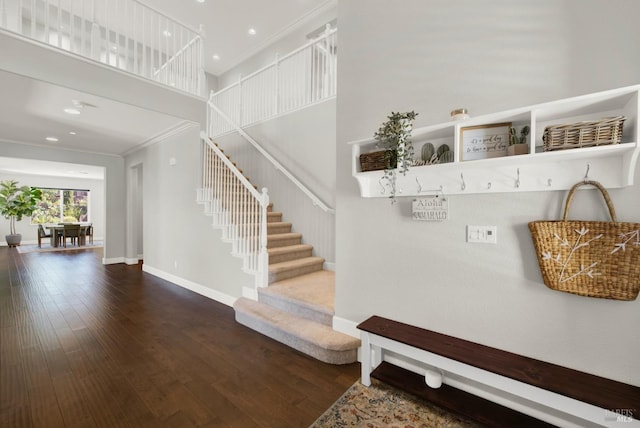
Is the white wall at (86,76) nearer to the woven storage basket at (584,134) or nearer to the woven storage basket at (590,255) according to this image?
the woven storage basket at (584,134)

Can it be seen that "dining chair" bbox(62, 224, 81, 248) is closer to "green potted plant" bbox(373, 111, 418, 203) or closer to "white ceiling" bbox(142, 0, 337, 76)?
"white ceiling" bbox(142, 0, 337, 76)

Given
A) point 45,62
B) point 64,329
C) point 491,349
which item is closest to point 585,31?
point 491,349

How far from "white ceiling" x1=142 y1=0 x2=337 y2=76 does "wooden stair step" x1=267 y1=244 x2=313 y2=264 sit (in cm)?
457

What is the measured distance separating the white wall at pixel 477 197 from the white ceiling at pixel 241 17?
3636mm

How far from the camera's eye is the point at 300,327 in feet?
8.61

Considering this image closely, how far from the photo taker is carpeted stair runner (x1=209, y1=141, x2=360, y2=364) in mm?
2375

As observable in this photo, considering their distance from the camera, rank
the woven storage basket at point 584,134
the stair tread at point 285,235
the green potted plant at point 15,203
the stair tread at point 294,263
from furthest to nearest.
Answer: the green potted plant at point 15,203
the stair tread at point 285,235
the stair tread at point 294,263
the woven storage basket at point 584,134

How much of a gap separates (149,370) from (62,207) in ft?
45.7

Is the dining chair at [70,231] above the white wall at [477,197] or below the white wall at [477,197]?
below

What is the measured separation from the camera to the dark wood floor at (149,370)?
5.83 feet

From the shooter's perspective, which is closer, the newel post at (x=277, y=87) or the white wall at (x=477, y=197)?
the white wall at (x=477, y=197)

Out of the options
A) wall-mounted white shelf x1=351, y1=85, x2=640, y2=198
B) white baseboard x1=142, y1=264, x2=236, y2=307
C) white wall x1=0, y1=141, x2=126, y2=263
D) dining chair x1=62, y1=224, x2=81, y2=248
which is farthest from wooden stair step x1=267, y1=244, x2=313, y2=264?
dining chair x1=62, y1=224, x2=81, y2=248

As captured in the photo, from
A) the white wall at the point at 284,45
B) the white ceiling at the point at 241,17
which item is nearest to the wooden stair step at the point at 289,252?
the white wall at the point at 284,45

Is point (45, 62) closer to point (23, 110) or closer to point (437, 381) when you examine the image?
point (23, 110)
